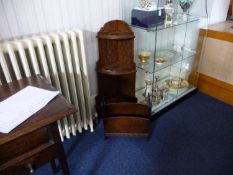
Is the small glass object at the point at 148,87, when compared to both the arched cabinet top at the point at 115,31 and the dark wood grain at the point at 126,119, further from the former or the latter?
the arched cabinet top at the point at 115,31

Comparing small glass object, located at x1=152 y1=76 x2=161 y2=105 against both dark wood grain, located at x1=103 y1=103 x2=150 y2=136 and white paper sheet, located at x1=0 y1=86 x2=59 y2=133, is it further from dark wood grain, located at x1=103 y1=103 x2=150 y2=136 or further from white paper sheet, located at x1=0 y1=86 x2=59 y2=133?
white paper sheet, located at x1=0 y1=86 x2=59 y2=133

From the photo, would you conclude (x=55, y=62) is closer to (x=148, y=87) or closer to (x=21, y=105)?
(x=21, y=105)

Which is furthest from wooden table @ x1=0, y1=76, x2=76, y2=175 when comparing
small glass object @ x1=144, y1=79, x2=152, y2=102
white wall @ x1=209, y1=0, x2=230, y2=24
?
white wall @ x1=209, y1=0, x2=230, y2=24

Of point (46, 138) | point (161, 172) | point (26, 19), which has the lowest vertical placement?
point (161, 172)

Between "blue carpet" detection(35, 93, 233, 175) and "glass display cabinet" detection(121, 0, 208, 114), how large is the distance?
0.97 feet

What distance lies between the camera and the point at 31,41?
1255 mm

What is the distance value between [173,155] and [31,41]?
1344 millimetres

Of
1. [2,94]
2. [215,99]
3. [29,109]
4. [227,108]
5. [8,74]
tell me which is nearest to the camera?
[29,109]

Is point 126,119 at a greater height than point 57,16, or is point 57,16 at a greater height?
point 57,16

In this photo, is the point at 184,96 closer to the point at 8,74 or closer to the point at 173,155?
the point at 173,155

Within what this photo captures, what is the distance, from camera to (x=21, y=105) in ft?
3.02

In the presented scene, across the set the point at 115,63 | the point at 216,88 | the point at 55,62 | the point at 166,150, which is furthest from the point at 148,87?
the point at 55,62

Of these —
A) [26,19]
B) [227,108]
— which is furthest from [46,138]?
[227,108]

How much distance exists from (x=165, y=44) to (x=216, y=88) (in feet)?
2.53
